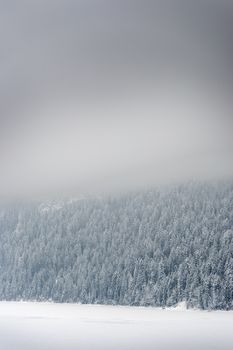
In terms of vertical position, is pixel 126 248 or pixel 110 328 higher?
pixel 126 248

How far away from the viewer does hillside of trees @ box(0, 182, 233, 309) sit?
65062 mm

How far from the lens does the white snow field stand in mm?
31766

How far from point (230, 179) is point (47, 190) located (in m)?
23.6

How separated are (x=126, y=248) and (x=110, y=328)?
2813 centimetres

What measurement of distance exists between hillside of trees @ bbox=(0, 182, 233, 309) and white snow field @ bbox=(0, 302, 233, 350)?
2.30 metres

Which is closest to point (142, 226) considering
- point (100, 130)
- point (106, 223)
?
point (106, 223)

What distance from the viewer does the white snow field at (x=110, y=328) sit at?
3177cm

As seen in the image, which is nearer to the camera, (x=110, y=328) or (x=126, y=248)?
(x=110, y=328)

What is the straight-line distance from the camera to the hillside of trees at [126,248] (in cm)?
6506

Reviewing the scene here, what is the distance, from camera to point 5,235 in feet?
232

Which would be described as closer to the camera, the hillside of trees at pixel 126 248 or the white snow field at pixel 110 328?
the white snow field at pixel 110 328

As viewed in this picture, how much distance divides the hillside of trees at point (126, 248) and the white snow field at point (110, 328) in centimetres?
230

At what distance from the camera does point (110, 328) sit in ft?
147

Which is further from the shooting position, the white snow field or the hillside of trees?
the hillside of trees
